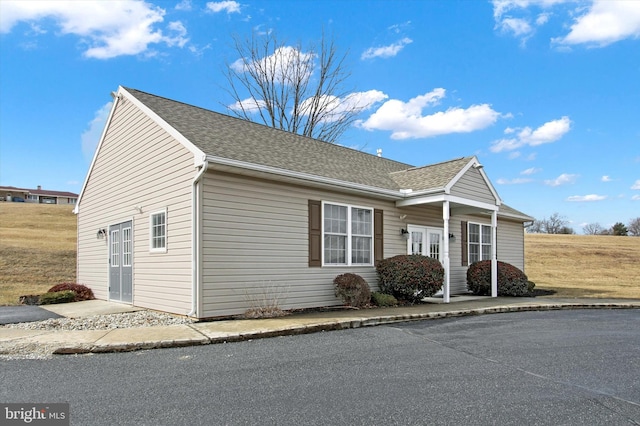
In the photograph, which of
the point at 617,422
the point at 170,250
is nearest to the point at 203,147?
the point at 170,250

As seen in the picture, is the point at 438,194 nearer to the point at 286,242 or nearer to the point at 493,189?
the point at 493,189

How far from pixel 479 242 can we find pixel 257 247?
10018 millimetres

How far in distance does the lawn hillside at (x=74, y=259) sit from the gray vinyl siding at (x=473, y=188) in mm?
5123

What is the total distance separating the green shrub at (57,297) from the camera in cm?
1268

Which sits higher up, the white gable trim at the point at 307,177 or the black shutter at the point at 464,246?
the white gable trim at the point at 307,177

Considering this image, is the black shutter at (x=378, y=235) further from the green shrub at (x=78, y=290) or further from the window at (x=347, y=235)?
the green shrub at (x=78, y=290)

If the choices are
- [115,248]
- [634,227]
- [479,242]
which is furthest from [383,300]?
[634,227]

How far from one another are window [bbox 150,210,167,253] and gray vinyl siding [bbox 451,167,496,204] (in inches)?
311

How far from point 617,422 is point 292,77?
26.8 metres

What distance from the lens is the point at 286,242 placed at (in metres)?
10.3

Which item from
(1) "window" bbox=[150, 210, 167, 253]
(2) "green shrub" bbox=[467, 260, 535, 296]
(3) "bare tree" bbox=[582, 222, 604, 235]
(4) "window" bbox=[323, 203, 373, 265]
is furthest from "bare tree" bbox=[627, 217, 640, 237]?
(1) "window" bbox=[150, 210, 167, 253]

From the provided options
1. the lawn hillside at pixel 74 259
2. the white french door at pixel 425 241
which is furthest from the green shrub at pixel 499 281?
the lawn hillside at pixel 74 259

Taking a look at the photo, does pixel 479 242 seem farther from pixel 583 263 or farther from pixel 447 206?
pixel 583 263

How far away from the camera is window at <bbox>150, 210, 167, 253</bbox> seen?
10008mm
